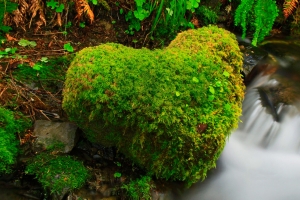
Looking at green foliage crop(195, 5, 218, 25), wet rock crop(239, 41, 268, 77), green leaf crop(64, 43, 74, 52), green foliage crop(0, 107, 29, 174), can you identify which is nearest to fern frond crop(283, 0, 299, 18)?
wet rock crop(239, 41, 268, 77)

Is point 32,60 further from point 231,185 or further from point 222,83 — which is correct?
point 231,185

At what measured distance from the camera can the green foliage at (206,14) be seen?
4.88 meters

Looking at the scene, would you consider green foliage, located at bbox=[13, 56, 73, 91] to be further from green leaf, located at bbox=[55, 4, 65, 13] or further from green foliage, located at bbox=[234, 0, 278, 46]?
green foliage, located at bbox=[234, 0, 278, 46]

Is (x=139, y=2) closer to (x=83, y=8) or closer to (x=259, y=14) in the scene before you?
(x=83, y=8)

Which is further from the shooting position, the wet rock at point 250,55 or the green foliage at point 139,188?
the wet rock at point 250,55

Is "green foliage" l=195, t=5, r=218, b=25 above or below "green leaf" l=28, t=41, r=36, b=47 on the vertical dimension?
above

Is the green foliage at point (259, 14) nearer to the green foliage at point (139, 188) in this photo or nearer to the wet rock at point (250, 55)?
the wet rock at point (250, 55)

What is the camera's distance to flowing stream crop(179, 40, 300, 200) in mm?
3473

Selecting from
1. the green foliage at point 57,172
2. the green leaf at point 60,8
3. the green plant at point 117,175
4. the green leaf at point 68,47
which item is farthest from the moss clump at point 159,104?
the green leaf at point 60,8

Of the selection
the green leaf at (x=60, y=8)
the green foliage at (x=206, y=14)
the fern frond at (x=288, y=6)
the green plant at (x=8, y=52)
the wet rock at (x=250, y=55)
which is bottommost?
the green plant at (x=8, y=52)

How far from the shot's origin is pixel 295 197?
3.46 metres

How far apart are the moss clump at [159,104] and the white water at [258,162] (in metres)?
0.57

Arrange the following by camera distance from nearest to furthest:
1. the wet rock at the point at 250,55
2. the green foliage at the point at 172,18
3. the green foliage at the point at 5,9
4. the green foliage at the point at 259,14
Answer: the green foliage at the point at 5,9 < the green foliage at the point at 172,18 < the wet rock at the point at 250,55 < the green foliage at the point at 259,14

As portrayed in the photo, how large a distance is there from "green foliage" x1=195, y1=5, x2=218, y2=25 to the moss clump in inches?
76.2
